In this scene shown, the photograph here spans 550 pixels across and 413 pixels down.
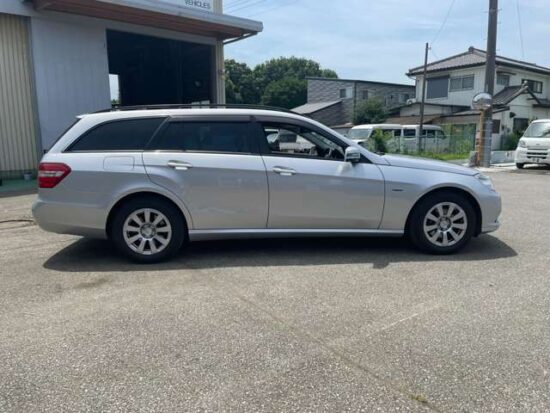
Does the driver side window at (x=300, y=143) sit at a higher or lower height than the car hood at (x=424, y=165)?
higher

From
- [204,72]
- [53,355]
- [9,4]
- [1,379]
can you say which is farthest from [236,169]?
[204,72]

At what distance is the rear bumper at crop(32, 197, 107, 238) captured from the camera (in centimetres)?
484

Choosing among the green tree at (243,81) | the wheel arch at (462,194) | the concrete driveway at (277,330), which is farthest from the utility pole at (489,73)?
Result: the green tree at (243,81)

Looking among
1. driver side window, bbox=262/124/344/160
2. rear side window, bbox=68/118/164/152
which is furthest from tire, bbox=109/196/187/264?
driver side window, bbox=262/124/344/160

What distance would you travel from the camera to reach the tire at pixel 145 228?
488 cm

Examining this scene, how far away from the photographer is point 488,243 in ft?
18.9

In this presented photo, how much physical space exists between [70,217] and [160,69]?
56.4ft

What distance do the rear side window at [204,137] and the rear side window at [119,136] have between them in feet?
0.44

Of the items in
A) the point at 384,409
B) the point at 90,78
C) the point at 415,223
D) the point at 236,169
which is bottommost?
the point at 384,409

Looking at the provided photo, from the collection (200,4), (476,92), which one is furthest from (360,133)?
(200,4)

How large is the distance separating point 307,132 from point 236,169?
3.06 ft

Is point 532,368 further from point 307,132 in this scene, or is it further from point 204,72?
point 204,72

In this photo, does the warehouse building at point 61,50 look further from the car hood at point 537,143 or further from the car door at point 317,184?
the car hood at point 537,143

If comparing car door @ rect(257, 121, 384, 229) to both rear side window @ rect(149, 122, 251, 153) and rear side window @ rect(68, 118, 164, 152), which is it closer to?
rear side window @ rect(149, 122, 251, 153)
